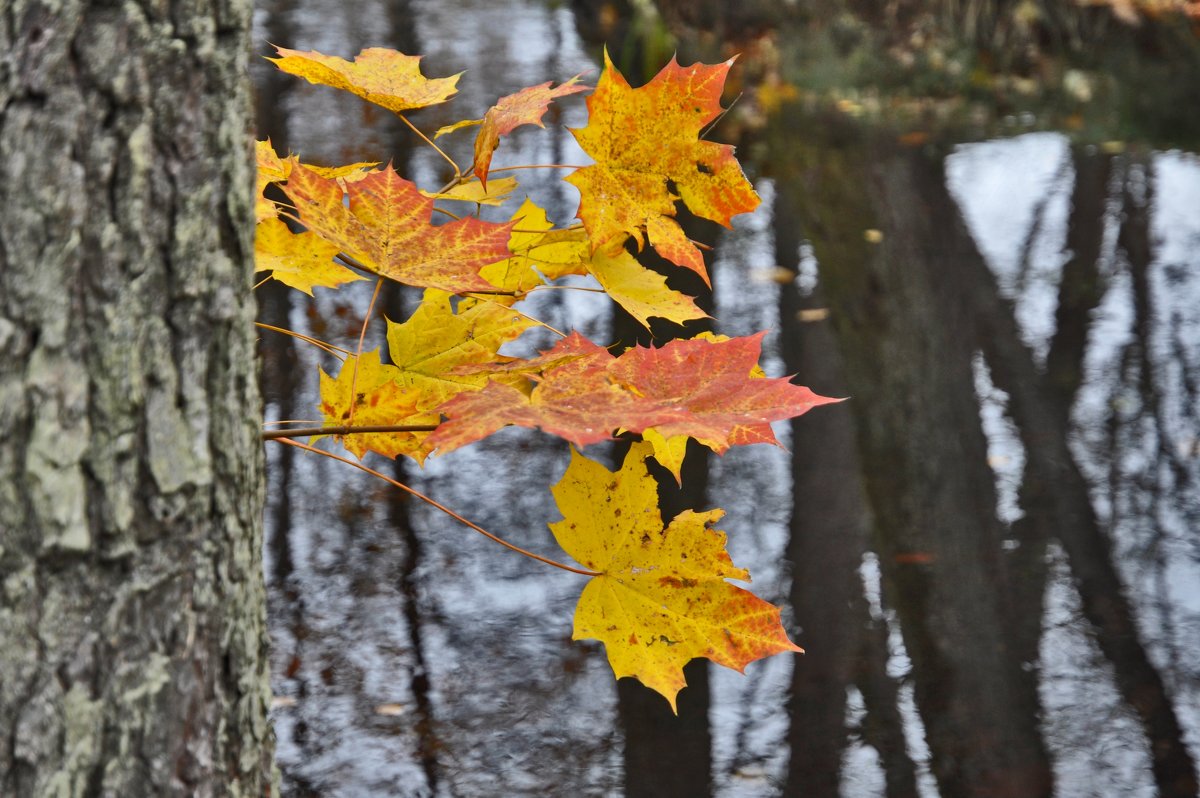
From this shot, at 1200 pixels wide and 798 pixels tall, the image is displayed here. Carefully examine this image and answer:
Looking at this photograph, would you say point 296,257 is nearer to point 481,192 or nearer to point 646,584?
point 481,192

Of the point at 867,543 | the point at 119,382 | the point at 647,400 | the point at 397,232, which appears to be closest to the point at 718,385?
the point at 647,400

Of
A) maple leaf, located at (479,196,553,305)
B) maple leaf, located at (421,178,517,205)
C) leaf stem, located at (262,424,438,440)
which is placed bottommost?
leaf stem, located at (262,424,438,440)

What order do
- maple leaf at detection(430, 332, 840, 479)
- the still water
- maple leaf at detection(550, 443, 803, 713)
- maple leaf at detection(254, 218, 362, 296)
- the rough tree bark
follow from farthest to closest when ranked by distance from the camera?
the still water, maple leaf at detection(254, 218, 362, 296), maple leaf at detection(550, 443, 803, 713), maple leaf at detection(430, 332, 840, 479), the rough tree bark

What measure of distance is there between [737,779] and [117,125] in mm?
1811

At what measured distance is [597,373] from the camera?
97cm

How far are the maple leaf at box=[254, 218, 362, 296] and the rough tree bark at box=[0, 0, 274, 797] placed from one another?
33 centimetres

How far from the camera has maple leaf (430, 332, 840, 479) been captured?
0.87 m

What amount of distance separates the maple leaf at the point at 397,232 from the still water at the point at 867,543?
4.67 feet

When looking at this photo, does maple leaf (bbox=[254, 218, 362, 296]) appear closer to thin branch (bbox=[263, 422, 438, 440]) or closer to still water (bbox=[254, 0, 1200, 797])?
thin branch (bbox=[263, 422, 438, 440])

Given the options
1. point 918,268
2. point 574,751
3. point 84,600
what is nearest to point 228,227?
point 84,600

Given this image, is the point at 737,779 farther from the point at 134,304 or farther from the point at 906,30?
the point at 906,30

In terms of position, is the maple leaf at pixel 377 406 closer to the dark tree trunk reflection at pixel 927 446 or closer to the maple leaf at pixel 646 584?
the maple leaf at pixel 646 584

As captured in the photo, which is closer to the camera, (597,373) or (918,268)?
(597,373)

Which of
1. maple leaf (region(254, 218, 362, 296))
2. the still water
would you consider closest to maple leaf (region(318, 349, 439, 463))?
maple leaf (region(254, 218, 362, 296))
